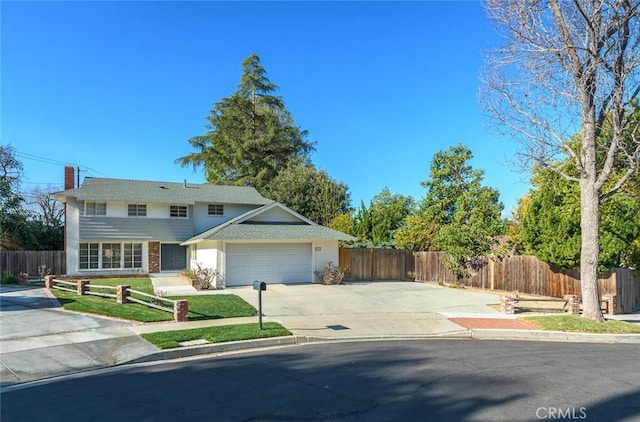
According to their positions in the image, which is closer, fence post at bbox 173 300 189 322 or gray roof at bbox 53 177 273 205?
fence post at bbox 173 300 189 322

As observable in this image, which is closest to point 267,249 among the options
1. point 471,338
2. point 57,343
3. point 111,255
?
point 111,255

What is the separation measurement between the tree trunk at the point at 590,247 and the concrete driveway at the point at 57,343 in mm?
12454

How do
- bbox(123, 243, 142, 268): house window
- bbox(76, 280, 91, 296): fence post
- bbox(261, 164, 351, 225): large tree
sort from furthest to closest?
bbox(261, 164, 351, 225): large tree
bbox(123, 243, 142, 268): house window
bbox(76, 280, 91, 296): fence post

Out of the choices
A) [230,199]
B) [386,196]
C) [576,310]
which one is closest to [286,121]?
[386,196]

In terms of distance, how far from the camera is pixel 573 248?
18312 millimetres

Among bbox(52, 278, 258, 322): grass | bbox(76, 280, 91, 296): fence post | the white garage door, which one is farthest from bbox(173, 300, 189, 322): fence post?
the white garage door

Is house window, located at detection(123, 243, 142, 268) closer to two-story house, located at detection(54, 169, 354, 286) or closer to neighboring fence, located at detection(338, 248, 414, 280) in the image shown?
two-story house, located at detection(54, 169, 354, 286)

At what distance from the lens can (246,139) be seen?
4584cm

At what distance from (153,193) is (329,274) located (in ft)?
45.6

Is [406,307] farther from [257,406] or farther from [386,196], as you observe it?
[386,196]

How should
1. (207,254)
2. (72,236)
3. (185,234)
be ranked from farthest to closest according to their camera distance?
(185,234) < (72,236) < (207,254)

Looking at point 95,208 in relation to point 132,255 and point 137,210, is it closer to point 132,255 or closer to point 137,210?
point 137,210

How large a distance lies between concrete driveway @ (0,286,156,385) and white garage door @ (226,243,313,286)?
8856 millimetres

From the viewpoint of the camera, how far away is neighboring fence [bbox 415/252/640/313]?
17.6 metres
